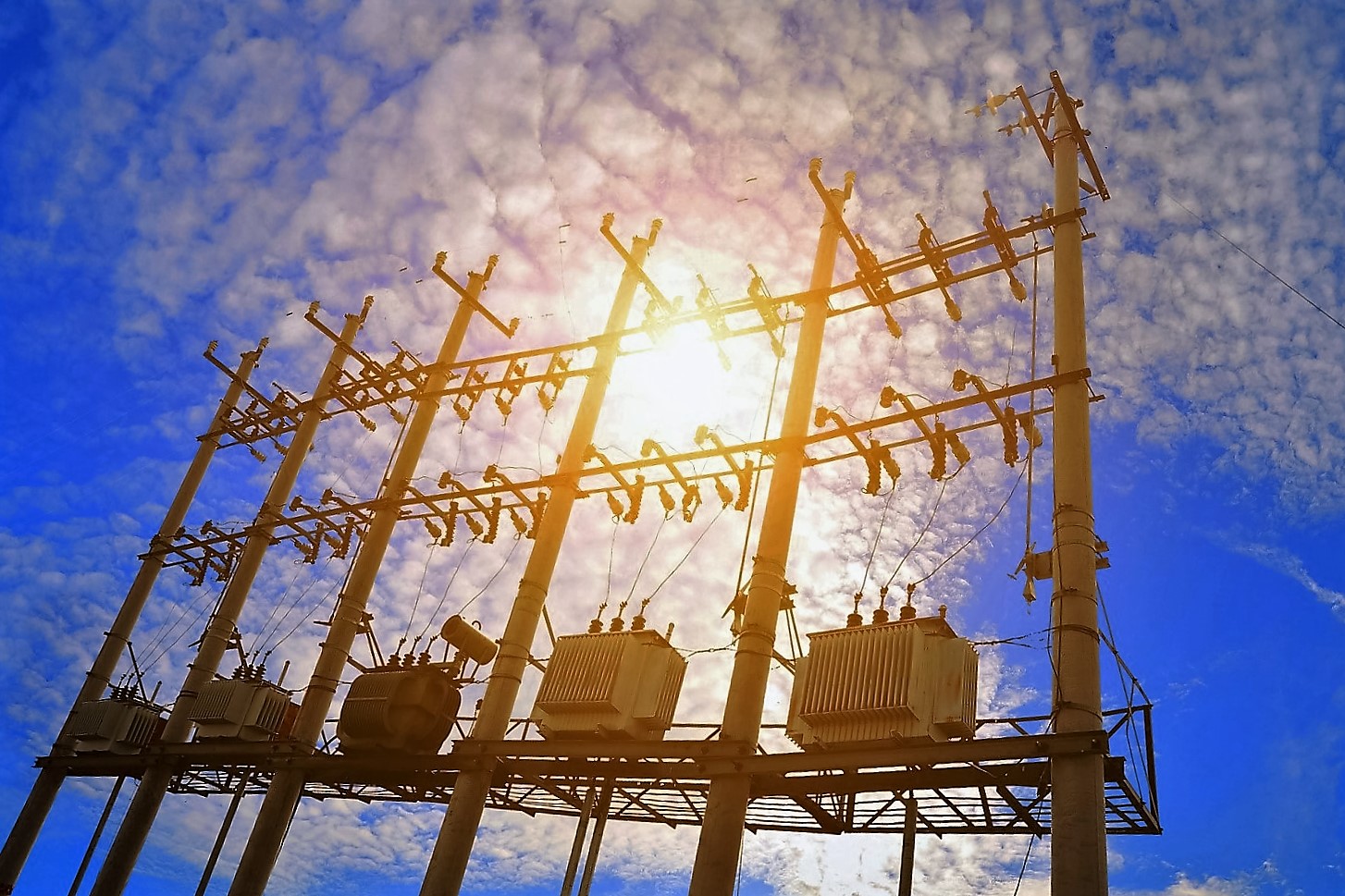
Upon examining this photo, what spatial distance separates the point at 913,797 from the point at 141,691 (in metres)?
25.8

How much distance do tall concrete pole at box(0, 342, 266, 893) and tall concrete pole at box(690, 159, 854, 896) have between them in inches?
961

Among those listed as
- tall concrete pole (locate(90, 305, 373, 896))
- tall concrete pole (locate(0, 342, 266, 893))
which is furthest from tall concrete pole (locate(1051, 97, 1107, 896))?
tall concrete pole (locate(0, 342, 266, 893))

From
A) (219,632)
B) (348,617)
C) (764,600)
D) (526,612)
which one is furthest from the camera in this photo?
(219,632)

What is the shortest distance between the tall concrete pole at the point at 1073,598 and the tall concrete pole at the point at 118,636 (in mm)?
29861

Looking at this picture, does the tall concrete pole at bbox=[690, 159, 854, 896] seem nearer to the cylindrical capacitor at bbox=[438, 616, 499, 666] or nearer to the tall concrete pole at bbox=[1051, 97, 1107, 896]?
the tall concrete pole at bbox=[1051, 97, 1107, 896]

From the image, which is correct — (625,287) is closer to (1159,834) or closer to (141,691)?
(1159,834)

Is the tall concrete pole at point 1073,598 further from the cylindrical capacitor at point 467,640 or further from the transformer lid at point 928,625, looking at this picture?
the cylindrical capacitor at point 467,640

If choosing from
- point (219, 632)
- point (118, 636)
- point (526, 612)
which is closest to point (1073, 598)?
point (526, 612)

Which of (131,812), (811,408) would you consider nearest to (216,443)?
(131,812)

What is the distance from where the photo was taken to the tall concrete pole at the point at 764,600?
15.2m

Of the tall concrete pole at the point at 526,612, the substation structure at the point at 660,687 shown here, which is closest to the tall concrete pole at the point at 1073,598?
the substation structure at the point at 660,687

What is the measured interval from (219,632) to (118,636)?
236 inches

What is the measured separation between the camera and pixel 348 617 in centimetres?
2497

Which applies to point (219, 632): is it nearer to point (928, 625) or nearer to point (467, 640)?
point (467, 640)
